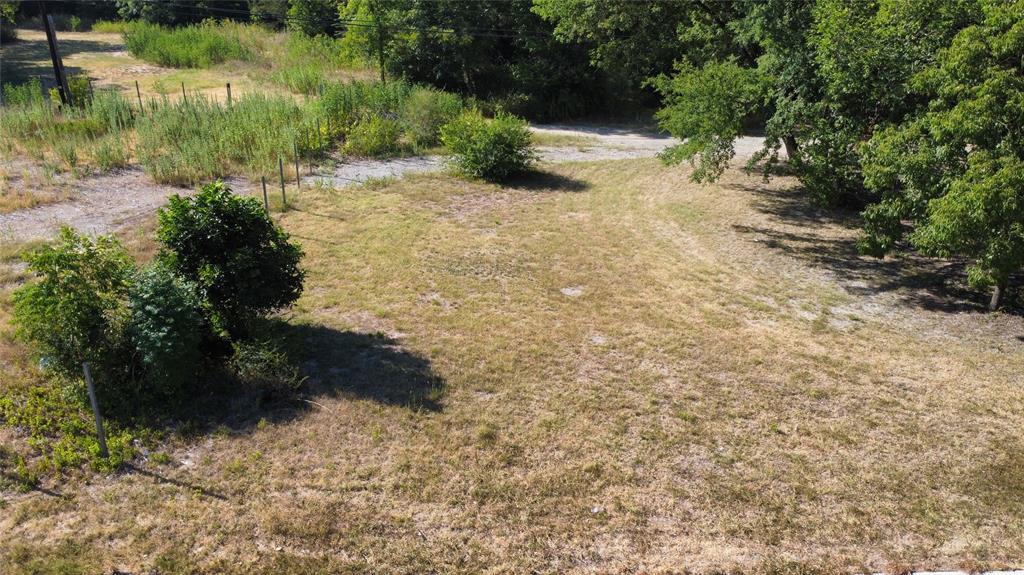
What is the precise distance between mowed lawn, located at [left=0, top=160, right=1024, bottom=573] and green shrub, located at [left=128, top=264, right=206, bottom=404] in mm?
705

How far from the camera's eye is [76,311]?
6.39 metres

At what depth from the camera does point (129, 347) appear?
672cm

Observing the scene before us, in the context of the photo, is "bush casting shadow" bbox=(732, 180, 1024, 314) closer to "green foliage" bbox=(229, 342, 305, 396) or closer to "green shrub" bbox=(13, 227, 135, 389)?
"green foliage" bbox=(229, 342, 305, 396)

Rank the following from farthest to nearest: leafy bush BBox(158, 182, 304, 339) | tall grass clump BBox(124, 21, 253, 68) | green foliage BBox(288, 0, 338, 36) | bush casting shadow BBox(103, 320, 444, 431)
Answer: green foliage BBox(288, 0, 338, 36) → tall grass clump BBox(124, 21, 253, 68) → leafy bush BBox(158, 182, 304, 339) → bush casting shadow BBox(103, 320, 444, 431)

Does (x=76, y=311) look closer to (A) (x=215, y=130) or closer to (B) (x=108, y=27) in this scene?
(A) (x=215, y=130)

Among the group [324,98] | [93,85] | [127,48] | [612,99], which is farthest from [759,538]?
[127,48]

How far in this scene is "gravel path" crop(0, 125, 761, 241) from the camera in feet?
36.2

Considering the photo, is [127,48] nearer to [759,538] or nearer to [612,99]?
[612,99]

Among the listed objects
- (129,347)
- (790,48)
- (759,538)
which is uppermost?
(790,48)

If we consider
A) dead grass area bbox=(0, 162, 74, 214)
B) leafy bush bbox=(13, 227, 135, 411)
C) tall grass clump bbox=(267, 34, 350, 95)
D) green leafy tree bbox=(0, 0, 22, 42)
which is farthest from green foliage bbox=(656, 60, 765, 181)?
green leafy tree bbox=(0, 0, 22, 42)

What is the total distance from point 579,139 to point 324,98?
701cm

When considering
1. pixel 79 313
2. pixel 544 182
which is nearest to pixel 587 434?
pixel 79 313

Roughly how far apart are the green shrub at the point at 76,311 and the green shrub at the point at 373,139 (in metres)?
9.95

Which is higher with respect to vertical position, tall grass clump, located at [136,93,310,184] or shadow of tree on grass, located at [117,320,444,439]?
tall grass clump, located at [136,93,310,184]
